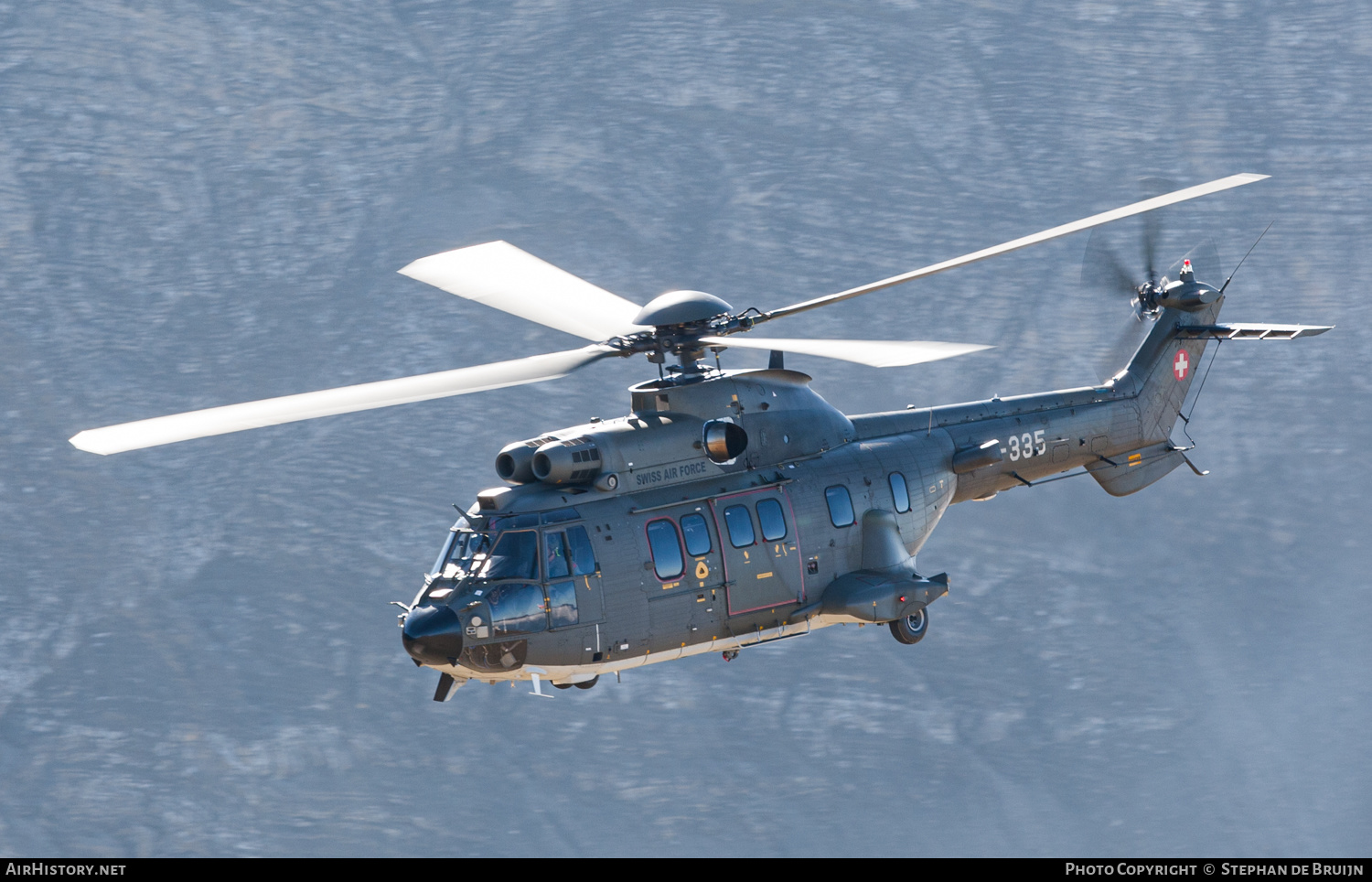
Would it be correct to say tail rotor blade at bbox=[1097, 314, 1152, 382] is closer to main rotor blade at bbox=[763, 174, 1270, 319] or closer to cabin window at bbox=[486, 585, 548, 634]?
main rotor blade at bbox=[763, 174, 1270, 319]

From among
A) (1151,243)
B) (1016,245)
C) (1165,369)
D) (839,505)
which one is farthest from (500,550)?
(1151,243)

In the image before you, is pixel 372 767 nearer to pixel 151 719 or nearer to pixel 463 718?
pixel 463 718

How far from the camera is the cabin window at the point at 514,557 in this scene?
2575 cm

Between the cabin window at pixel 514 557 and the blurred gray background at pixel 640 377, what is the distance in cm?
6547

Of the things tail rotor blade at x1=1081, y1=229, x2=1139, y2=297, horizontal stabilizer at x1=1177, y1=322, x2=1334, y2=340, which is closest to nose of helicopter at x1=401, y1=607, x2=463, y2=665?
tail rotor blade at x1=1081, y1=229, x2=1139, y2=297

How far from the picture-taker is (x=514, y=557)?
1019 inches

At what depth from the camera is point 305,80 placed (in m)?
152

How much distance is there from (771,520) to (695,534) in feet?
4.81

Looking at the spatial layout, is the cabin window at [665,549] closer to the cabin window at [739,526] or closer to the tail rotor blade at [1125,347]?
the cabin window at [739,526]

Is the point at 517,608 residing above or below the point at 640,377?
above

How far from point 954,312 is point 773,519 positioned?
98.3m

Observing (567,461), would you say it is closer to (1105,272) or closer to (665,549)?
(665,549)

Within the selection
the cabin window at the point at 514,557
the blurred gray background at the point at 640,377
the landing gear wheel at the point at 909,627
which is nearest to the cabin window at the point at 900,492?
the landing gear wheel at the point at 909,627

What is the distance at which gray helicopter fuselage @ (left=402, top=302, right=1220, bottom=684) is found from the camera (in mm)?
25875
